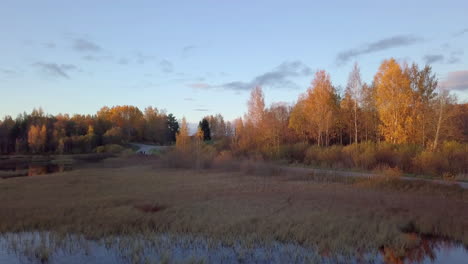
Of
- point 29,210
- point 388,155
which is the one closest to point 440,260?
point 29,210

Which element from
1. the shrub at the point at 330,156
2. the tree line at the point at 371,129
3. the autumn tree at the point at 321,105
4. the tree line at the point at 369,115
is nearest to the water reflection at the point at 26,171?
the tree line at the point at 371,129

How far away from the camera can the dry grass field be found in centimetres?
967

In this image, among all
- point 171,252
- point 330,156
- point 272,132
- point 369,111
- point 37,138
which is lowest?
point 171,252

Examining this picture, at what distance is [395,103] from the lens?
30.0 m

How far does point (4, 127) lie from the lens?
75500mm

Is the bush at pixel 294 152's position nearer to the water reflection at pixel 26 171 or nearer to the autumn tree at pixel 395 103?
the autumn tree at pixel 395 103

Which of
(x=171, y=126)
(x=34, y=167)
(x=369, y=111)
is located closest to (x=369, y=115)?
(x=369, y=111)

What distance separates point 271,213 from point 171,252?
5026 mm

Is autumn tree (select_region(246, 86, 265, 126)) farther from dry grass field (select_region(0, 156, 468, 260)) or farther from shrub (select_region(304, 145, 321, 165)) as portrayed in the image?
dry grass field (select_region(0, 156, 468, 260))

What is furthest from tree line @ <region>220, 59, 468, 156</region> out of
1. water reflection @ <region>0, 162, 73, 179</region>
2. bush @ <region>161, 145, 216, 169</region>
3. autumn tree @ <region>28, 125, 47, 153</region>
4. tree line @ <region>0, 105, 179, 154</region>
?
autumn tree @ <region>28, 125, 47, 153</region>

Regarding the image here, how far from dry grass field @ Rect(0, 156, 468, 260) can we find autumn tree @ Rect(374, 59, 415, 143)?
46.3ft

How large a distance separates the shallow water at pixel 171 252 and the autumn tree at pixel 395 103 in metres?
22.5

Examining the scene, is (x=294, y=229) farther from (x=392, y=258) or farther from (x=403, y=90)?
(x=403, y=90)

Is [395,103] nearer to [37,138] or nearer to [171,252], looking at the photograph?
[171,252]
